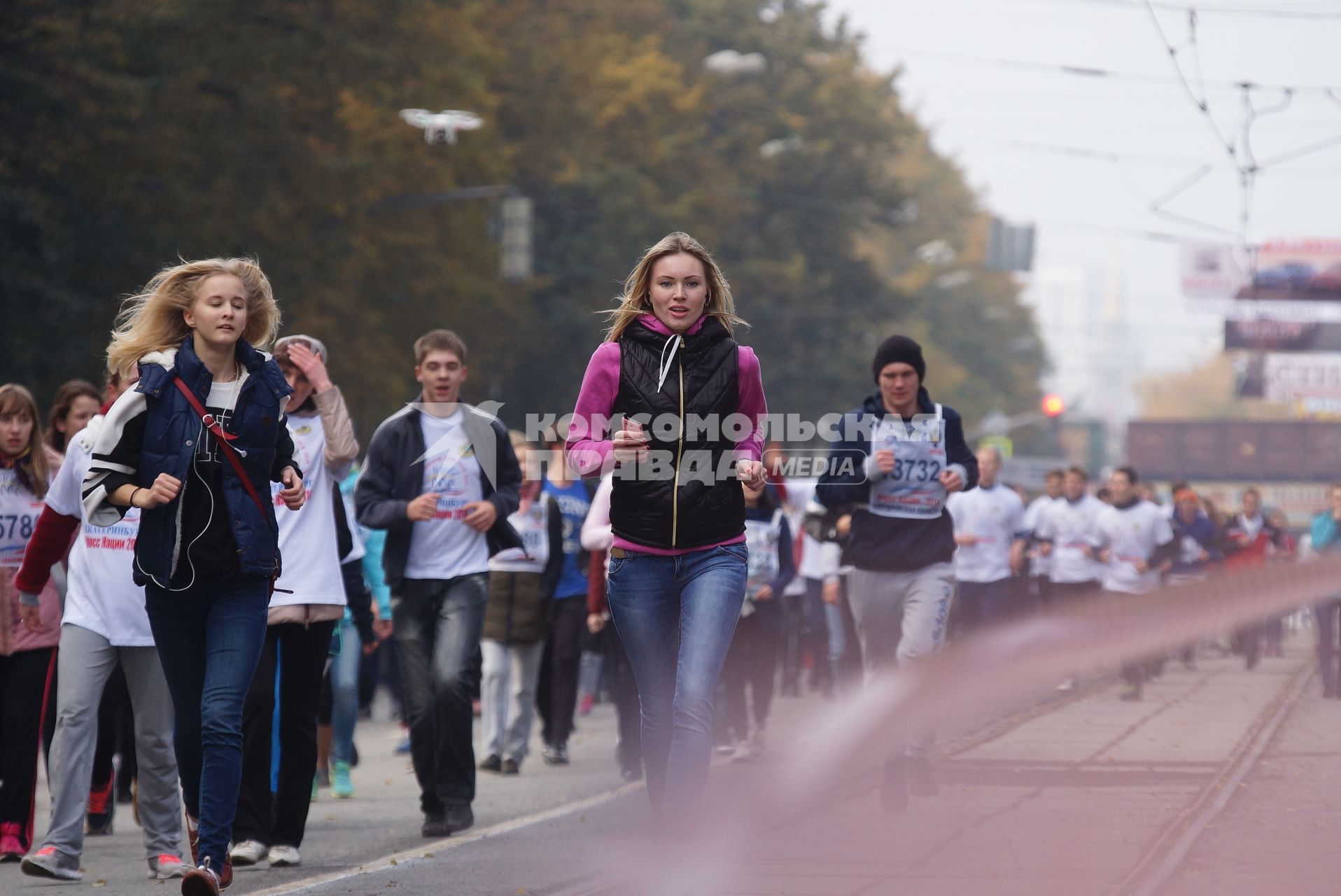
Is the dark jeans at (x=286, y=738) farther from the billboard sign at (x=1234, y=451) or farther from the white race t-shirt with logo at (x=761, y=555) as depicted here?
the billboard sign at (x=1234, y=451)

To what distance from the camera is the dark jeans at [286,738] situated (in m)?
7.53

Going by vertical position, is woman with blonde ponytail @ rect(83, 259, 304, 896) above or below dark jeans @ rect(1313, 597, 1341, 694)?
above

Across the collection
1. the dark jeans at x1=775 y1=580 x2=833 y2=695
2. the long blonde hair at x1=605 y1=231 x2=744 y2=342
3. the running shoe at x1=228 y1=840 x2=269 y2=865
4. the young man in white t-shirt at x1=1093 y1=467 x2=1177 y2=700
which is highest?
the long blonde hair at x1=605 y1=231 x2=744 y2=342

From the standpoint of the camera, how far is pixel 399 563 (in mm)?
8664

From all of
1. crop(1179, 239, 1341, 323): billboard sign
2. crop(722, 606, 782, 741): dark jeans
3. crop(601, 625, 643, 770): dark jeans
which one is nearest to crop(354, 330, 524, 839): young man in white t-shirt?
crop(601, 625, 643, 770): dark jeans

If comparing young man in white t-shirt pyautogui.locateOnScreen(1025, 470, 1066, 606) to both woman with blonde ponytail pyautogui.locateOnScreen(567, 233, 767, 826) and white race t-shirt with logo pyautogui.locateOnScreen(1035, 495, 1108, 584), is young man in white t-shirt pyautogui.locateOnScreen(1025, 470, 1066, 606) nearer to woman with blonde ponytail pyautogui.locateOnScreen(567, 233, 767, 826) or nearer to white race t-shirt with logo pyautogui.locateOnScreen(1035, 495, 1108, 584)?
white race t-shirt with logo pyautogui.locateOnScreen(1035, 495, 1108, 584)

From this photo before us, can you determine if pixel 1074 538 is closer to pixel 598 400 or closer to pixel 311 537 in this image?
pixel 311 537

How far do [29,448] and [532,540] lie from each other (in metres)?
4.25

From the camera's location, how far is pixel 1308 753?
10562 mm

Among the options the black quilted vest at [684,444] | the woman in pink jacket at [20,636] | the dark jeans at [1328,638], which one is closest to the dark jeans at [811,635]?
the dark jeans at [1328,638]

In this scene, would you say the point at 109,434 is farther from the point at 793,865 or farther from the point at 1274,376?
the point at 1274,376

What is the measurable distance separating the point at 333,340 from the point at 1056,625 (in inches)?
516

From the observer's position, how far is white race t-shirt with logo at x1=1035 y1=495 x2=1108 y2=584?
1820cm

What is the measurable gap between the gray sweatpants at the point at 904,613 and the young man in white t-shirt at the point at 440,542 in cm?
152
